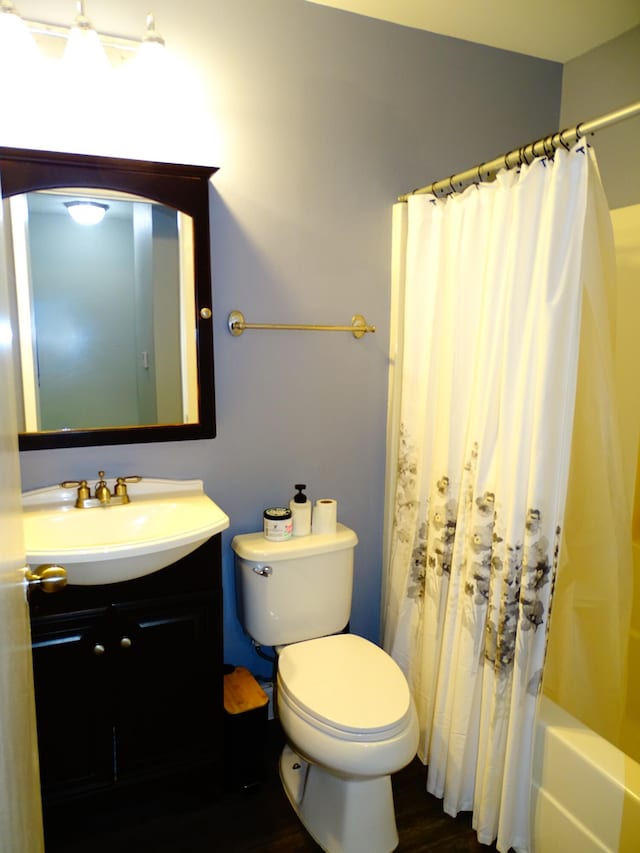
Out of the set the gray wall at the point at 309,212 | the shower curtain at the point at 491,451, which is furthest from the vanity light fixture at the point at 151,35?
the shower curtain at the point at 491,451

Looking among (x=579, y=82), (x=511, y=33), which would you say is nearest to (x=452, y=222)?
(x=511, y=33)

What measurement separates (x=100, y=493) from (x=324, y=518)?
74 cm

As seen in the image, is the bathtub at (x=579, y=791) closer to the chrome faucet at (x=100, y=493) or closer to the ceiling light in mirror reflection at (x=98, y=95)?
the chrome faucet at (x=100, y=493)

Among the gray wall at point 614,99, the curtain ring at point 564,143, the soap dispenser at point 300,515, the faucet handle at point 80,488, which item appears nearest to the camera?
the curtain ring at point 564,143

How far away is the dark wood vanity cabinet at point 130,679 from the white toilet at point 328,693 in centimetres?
22

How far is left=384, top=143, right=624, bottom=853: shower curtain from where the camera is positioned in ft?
4.77

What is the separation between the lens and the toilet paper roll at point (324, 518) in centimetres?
198

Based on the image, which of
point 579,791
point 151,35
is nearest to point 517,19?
point 151,35

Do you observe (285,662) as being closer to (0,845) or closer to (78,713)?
(78,713)

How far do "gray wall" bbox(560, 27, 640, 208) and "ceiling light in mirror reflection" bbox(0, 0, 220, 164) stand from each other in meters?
1.51

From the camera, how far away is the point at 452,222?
5.90 feet

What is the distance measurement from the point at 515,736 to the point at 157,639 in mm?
1025

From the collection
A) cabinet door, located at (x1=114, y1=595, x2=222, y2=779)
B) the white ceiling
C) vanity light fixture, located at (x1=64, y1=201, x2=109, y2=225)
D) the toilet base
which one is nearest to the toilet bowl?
the toilet base

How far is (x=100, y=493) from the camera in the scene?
1721mm
